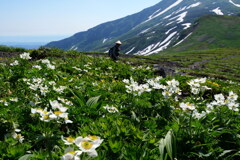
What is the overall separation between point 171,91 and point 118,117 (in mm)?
1384

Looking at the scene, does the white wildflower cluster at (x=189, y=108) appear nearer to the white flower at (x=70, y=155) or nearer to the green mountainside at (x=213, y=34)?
the white flower at (x=70, y=155)

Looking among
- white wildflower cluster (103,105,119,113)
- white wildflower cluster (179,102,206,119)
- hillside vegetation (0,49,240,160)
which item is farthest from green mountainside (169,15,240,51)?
white wildflower cluster (103,105,119,113)

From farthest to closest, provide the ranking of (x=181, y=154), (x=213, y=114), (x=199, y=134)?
(x=213, y=114), (x=199, y=134), (x=181, y=154)

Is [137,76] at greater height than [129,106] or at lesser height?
lesser

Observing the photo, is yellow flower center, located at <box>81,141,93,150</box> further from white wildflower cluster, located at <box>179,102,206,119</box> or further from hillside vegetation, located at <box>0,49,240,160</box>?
white wildflower cluster, located at <box>179,102,206,119</box>

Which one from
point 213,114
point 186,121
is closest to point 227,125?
point 213,114

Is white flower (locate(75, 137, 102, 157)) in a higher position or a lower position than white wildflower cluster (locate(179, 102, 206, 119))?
higher

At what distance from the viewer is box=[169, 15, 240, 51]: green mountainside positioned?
136m

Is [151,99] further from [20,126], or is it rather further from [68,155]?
[68,155]

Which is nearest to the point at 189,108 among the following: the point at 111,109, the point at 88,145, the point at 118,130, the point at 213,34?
the point at 118,130

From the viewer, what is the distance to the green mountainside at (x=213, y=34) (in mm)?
135750

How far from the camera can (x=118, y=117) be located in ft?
15.2

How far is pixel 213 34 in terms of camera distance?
496 ft

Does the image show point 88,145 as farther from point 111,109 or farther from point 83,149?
point 111,109
